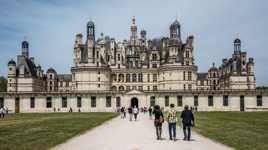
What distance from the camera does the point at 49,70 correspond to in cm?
12006

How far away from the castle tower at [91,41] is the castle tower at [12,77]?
1983 cm

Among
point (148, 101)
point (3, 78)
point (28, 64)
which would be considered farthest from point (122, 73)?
point (3, 78)

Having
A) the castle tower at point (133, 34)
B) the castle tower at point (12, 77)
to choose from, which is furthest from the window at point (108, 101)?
the castle tower at point (133, 34)

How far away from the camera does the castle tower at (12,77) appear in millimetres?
91312

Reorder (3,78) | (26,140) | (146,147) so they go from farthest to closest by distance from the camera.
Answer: (3,78)
(26,140)
(146,147)

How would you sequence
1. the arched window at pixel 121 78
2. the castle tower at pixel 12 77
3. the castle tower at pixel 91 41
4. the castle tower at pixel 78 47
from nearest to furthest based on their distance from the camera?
the castle tower at pixel 91 41 < the castle tower at pixel 78 47 < the castle tower at pixel 12 77 < the arched window at pixel 121 78

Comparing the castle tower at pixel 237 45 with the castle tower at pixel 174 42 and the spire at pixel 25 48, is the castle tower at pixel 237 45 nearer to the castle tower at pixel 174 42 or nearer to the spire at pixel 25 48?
the castle tower at pixel 174 42

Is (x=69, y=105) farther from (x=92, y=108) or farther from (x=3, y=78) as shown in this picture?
(x=3, y=78)

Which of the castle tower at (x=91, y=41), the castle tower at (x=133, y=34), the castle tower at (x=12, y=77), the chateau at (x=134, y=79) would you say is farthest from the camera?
the castle tower at (x=133, y=34)

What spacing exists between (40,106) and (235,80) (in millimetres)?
47806

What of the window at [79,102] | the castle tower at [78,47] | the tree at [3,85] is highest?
the castle tower at [78,47]

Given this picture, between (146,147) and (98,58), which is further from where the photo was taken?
(98,58)

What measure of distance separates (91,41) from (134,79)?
15.9m

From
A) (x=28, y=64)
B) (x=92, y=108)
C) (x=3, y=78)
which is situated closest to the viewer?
(x=92, y=108)
